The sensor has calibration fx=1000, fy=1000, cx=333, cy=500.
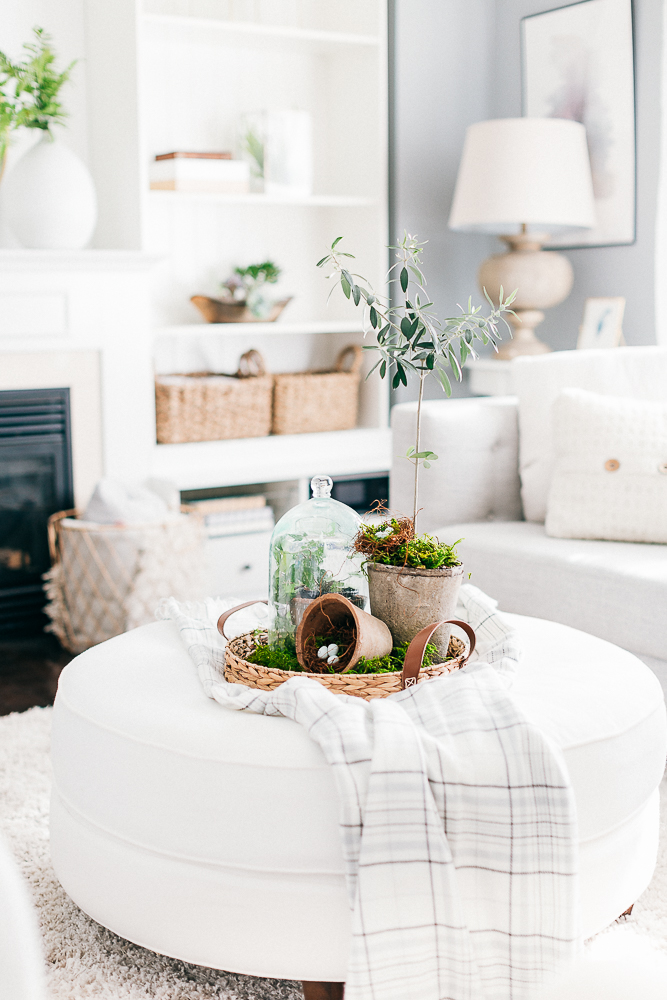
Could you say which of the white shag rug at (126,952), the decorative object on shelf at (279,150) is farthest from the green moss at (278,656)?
the decorative object on shelf at (279,150)

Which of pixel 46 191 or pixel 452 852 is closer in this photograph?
pixel 452 852

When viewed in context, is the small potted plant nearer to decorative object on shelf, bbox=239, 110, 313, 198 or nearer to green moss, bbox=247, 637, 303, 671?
decorative object on shelf, bbox=239, 110, 313, 198

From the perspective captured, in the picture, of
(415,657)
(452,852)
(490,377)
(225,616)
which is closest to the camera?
(452,852)

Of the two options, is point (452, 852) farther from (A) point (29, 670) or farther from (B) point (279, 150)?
(B) point (279, 150)

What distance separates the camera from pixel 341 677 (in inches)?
53.9

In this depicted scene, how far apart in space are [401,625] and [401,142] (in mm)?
2734

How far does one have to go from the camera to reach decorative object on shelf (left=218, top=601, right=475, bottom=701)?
1367 mm

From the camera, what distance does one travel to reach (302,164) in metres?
3.47

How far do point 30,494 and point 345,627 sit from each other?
6.22 feet

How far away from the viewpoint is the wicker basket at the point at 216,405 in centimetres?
331

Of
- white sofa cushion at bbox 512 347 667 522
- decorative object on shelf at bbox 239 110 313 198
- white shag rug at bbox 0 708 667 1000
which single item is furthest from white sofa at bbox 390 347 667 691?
decorative object on shelf at bbox 239 110 313 198

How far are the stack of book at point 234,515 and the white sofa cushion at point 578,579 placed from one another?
3.23 ft

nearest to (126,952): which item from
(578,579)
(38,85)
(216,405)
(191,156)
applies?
(578,579)

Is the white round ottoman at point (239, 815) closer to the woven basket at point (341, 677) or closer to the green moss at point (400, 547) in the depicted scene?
the woven basket at point (341, 677)
